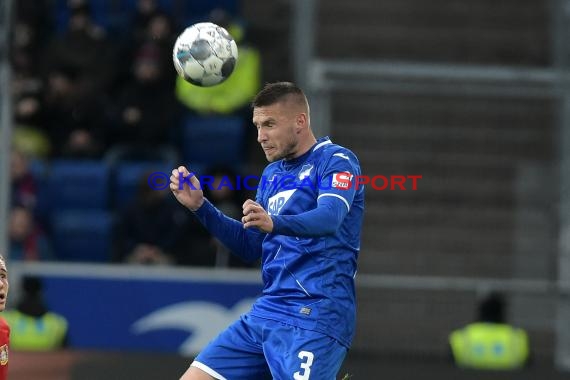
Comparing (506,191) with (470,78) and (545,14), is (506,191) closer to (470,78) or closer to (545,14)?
(470,78)

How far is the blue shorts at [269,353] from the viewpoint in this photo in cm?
515

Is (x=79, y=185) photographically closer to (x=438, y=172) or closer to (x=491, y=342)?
(x=438, y=172)

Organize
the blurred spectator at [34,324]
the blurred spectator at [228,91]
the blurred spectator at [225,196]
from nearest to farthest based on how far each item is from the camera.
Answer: the blurred spectator at [34,324]
the blurred spectator at [225,196]
the blurred spectator at [228,91]

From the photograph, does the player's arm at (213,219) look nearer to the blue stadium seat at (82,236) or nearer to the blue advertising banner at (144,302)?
the blue advertising banner at (144,302)

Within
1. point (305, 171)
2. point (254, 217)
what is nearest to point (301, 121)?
point (305, 171)

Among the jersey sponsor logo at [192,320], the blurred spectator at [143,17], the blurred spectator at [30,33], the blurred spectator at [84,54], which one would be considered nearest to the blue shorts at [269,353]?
the jersey sponsor logo at [192,320]

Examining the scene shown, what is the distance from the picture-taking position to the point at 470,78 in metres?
9.32

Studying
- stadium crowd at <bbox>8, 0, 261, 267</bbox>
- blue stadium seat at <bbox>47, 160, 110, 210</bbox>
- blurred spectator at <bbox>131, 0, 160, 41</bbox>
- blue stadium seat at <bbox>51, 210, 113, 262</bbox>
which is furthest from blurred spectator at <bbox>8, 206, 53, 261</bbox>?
blurred spectator at <bbox>131, 0, 160, 41</bbox>

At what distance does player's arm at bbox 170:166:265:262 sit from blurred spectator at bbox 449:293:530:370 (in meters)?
3.42

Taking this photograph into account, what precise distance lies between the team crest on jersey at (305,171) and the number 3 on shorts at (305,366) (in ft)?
2.42

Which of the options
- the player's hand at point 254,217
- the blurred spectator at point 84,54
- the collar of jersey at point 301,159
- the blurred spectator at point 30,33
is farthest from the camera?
the blurred spectator at point 30,33

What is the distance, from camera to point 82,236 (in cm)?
1064

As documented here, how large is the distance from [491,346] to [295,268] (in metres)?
3.91

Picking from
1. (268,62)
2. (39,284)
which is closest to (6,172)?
(39,284)
